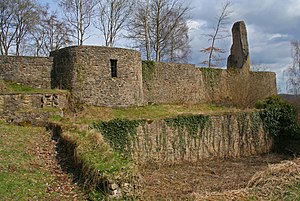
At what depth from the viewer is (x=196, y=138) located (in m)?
15.7

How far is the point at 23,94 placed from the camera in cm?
1405

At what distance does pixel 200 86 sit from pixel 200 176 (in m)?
12.7

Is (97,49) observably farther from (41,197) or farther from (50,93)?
(41,197)

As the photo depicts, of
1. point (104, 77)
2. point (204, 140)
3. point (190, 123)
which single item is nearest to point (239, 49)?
point (204, 140)

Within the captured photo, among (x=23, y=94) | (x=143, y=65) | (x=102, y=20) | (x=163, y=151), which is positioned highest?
(x=102, y=20)

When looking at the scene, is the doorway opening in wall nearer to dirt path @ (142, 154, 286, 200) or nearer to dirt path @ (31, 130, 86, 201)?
dirt path @ (142, 154, 286, 200)

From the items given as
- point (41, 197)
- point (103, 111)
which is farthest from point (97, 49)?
point (41, 197)

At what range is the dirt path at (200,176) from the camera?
10148mm

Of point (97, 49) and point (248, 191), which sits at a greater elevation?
point (97, 49)

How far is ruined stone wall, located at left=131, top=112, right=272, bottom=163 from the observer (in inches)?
560

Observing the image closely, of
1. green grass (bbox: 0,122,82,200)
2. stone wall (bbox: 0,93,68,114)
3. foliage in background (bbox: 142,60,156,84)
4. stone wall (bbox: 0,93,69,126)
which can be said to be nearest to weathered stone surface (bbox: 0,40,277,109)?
foliage in background (bbox: 142,60,156,84)

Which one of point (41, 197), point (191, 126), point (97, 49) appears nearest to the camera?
point (41, 197)

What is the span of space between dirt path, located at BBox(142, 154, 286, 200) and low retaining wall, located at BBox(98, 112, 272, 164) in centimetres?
55

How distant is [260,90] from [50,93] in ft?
51.3
